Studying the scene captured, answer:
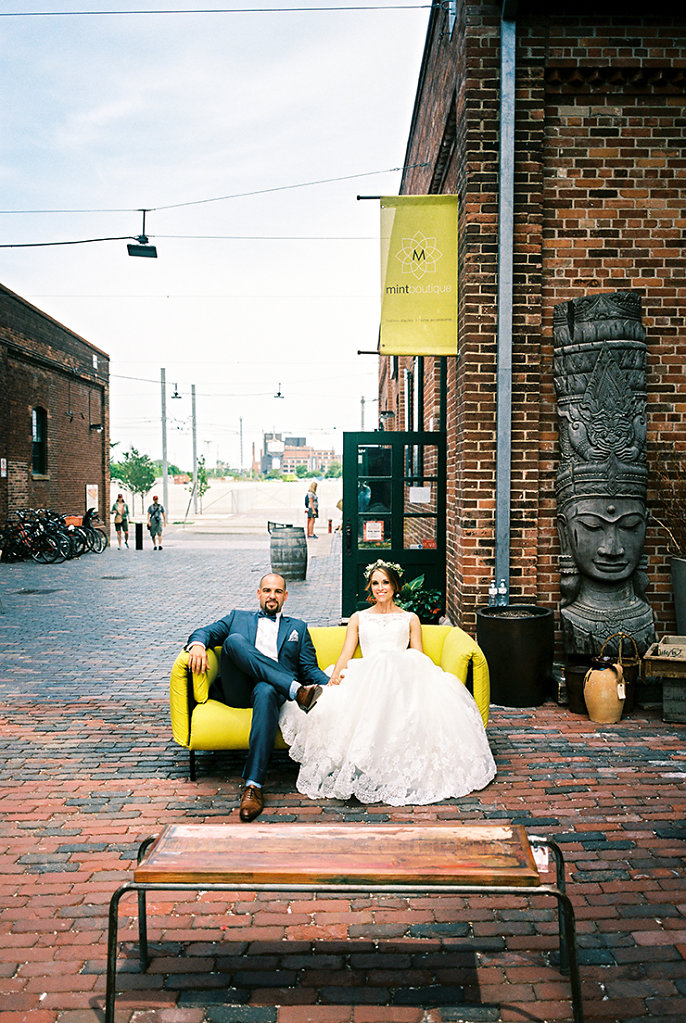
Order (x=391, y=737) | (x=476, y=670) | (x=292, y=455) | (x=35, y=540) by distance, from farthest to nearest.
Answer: (x=292, y=455), (x=35, y=540), (x=476, y=670), (x=391, y=737)

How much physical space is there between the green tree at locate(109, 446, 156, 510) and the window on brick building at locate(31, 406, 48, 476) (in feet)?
76.5

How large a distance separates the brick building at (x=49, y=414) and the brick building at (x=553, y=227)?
1631 centimetres

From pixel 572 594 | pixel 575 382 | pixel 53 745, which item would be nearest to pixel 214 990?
pixel 53 745

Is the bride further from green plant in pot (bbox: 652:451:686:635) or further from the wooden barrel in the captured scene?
the wooden barrel

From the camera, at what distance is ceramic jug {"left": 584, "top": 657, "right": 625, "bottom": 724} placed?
6418 mm

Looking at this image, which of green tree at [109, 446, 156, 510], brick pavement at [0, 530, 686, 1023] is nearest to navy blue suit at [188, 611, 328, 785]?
brick pavement at [0, 530, 686, 1023]

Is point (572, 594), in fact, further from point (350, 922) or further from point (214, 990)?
point (214, 990)

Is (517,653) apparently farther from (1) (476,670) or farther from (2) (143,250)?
(2) (143,250)

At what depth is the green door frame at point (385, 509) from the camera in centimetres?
931

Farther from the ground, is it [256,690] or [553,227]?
[553,227]

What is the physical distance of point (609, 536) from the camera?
7.10 metres

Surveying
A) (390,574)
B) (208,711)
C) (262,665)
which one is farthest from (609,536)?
(208,711)

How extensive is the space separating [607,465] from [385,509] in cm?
311

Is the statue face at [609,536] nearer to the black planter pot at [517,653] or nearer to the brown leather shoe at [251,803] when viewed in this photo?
the black planter pot at [517,653]
